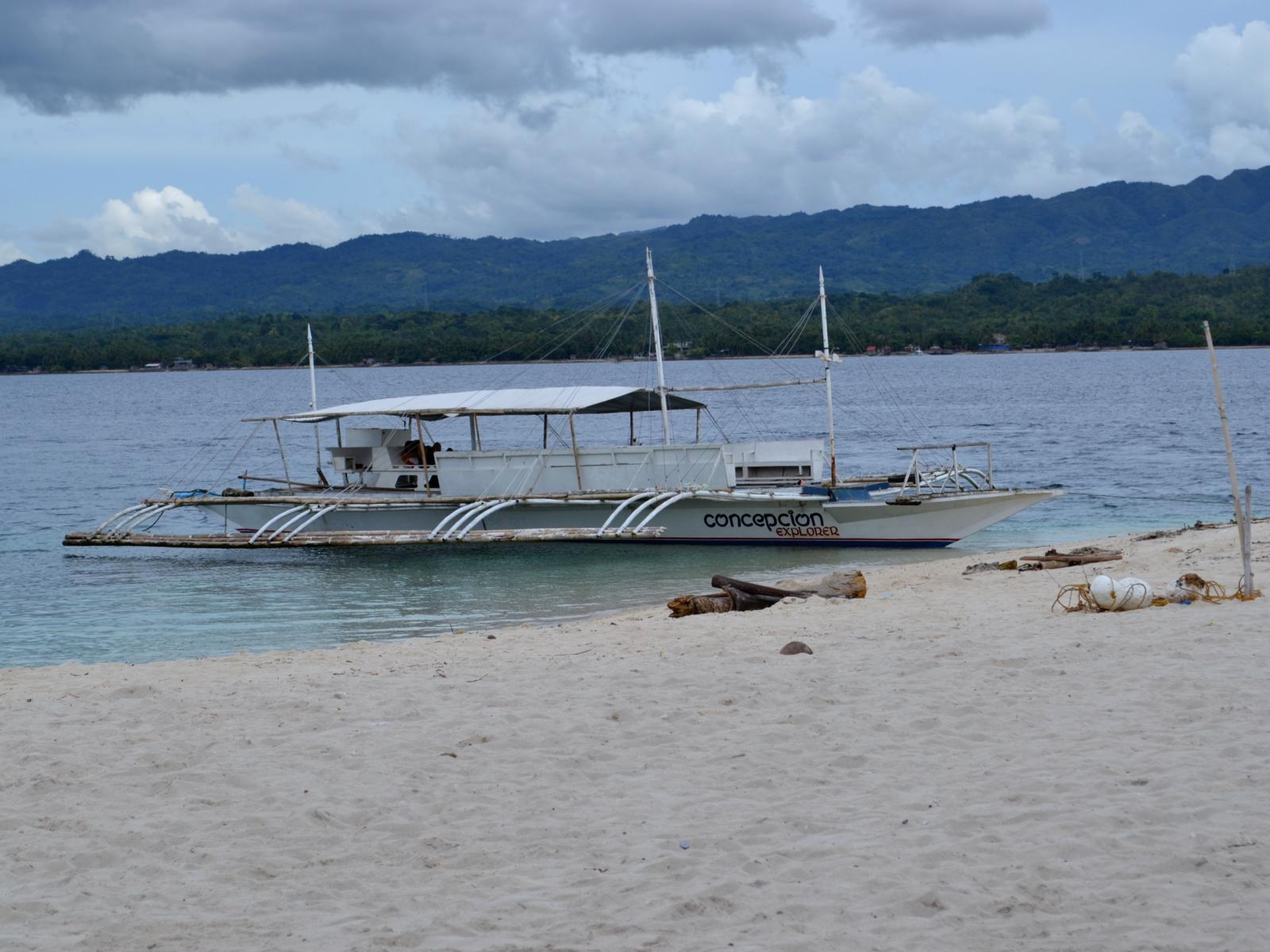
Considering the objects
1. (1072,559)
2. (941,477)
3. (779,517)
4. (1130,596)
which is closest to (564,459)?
(779,517)

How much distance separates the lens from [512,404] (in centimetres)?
2580

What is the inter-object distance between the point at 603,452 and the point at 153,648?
Answer: 1074 centimetres

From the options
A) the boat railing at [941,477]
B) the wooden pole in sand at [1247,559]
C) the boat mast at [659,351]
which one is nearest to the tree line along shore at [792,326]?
the boat mast at [659,351]

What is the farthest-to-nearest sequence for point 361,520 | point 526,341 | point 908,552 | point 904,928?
1. point 526,341
2. point 361,520
3. point 908,552
4. point 904,928

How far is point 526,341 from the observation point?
127688 millimetres

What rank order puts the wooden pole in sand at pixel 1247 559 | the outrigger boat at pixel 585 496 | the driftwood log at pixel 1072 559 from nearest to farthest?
1. the wooden pole in sand at pixel 1247 559
2. the driftwood log at pixel 1072 559
3. the outrigger boat at pixel 585 496

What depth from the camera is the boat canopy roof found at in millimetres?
25328

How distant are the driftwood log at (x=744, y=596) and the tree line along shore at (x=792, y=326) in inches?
4291

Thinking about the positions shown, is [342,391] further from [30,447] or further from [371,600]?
[371,600]

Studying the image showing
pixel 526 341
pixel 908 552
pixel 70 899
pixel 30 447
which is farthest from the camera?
pixel 526 341

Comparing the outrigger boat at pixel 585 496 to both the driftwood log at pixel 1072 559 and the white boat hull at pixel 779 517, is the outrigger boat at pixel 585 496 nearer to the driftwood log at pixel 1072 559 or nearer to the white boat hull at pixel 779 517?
the white boat hull at pixel 779 517

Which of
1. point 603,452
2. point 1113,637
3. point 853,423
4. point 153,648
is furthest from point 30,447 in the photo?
point 1113,637

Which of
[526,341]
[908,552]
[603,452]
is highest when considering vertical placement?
[526,341]

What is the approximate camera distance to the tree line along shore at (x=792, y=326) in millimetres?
139875
